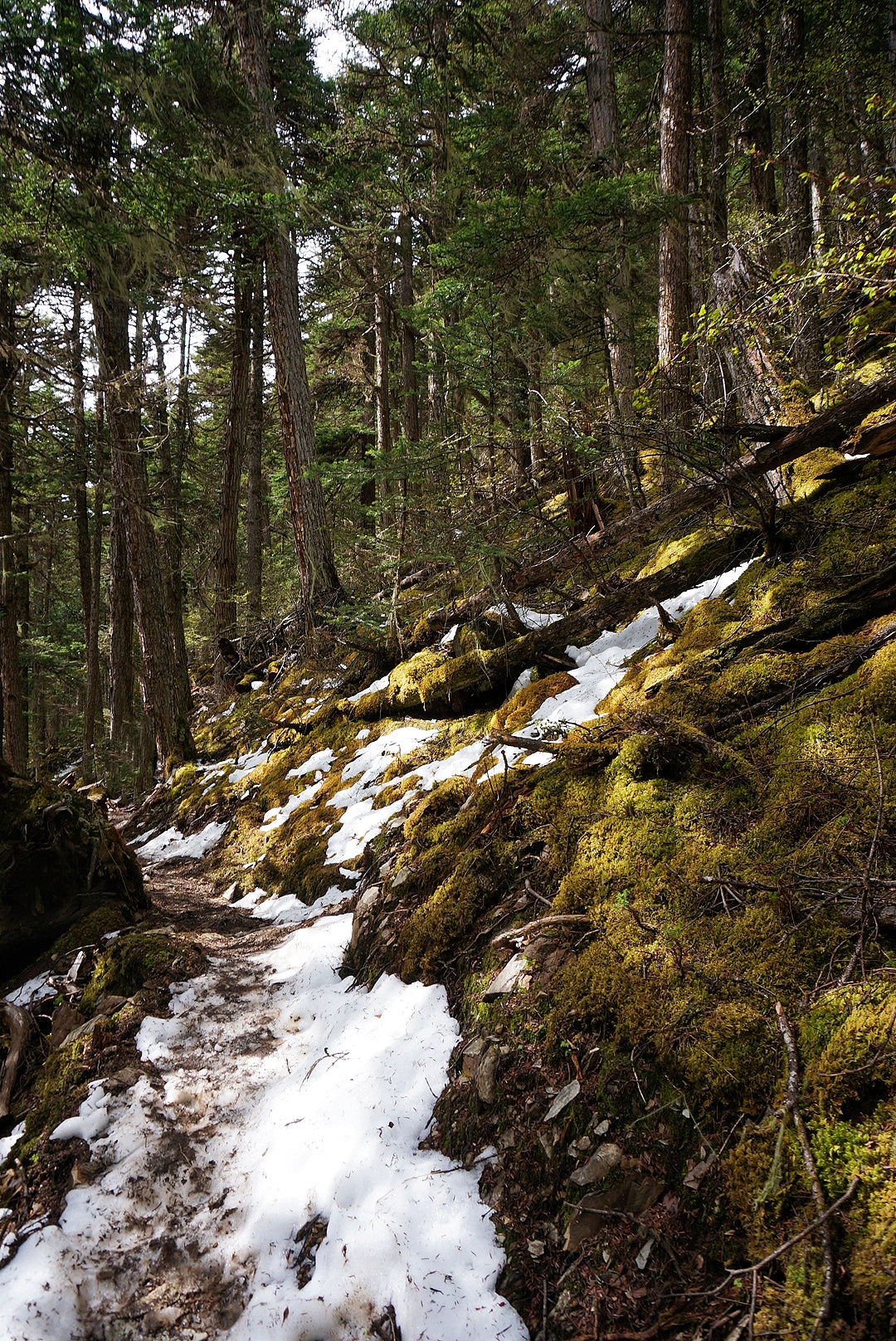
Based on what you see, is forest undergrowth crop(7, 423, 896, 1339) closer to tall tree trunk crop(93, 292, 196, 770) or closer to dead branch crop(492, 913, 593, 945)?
dead branch crop(492, 913, 593, 945)

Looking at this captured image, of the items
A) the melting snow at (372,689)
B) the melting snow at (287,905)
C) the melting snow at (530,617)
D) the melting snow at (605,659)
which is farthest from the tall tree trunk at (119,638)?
the melting snow at (605,659)

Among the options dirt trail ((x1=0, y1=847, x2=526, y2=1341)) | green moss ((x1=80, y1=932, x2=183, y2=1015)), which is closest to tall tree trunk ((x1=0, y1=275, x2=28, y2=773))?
green moss ((x1=80, y1=932, x2=183, y2=1015))

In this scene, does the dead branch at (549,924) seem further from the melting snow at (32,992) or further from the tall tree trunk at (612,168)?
the tall tree trunk at (612,168)

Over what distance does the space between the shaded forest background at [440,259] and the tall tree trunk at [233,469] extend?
7 cm

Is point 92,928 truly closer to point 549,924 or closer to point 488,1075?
point 488,1075

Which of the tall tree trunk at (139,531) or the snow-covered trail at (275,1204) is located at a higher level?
the tall tree trunk at (139,531)

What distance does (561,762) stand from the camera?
139 inches

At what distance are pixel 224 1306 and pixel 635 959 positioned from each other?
5.92 ft

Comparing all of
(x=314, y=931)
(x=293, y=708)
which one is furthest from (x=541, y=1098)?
(x=293, y=708)

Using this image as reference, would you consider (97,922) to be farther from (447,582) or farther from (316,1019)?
(447,582)

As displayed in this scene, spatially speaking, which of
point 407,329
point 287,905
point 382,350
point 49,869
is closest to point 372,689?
point 287,905

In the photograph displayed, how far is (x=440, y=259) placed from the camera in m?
7.04

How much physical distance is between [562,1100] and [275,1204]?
121cm

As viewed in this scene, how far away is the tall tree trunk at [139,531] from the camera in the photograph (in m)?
8.78
